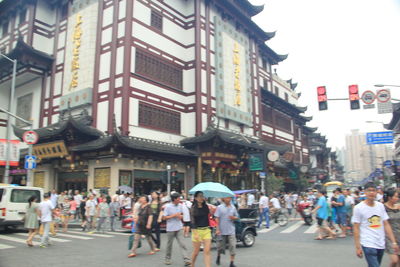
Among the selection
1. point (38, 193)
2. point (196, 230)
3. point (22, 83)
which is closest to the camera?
point (196, 230)

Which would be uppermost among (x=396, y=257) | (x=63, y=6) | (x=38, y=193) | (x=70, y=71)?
(x=63, y=6)

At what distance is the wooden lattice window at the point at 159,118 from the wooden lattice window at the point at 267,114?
14.9 meters

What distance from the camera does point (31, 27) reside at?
1125 inches

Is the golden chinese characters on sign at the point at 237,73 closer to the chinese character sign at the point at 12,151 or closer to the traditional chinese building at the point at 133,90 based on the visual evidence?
the traditional chinese building at the point at 133,90

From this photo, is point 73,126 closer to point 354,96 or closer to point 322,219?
point 322,219

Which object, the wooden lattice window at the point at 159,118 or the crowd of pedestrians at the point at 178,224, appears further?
the wooden lattice window at the point at 159,118

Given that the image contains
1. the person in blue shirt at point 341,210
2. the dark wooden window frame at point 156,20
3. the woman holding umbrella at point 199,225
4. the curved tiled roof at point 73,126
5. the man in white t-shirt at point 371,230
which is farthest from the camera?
the dark wooden window frame at point 156,20

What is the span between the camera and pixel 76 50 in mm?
25984

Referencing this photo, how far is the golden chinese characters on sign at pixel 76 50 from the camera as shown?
25.5 metres

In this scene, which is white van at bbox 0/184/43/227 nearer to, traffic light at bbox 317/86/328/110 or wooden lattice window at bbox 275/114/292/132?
traffic light at bbox 317/86/328/110

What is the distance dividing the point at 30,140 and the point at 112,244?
9245 millimetres

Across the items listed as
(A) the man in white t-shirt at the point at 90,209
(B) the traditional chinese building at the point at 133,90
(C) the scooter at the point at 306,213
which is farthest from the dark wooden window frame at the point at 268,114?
(A) the man in white t-shirt at the point at 90,209

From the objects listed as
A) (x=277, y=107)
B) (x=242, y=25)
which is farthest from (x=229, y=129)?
(x=277, y=107)

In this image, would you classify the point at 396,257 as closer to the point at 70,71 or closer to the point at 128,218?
the point at 128,218
